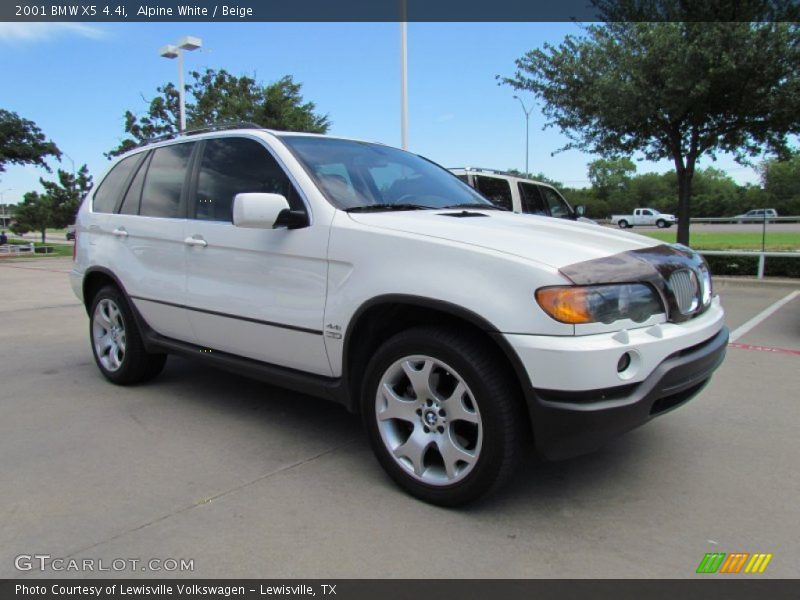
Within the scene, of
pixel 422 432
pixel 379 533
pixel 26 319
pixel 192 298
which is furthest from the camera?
pixel 26 319

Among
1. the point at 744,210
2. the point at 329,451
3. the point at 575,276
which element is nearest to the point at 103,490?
the point at 329,451

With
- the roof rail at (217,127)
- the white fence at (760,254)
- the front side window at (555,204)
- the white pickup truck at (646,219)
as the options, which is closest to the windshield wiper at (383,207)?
the roof rail at (217,127)

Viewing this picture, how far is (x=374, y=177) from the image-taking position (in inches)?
143

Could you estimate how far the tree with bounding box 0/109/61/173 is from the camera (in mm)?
29406

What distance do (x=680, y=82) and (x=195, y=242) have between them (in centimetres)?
1006

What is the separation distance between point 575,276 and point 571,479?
124cm

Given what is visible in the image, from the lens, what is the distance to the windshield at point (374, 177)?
11.0 feet

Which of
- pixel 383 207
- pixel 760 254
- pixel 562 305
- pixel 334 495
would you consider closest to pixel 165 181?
pixel 383 207

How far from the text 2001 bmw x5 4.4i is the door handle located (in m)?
0.02

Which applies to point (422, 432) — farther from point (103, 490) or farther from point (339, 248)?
point (103, 490)

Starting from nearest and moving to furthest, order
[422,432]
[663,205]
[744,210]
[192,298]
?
[422,432], [192,298], [744,210], [663,205]

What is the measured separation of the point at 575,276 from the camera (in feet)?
7.88

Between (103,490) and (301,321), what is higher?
(301,321)

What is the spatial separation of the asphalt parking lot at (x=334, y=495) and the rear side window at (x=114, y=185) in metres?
1.49
